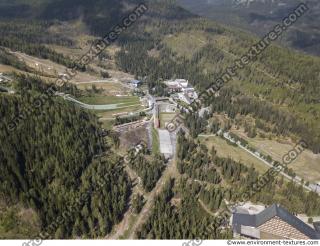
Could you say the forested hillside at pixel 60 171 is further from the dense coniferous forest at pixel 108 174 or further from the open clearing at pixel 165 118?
the open clearing at pixel 165 118

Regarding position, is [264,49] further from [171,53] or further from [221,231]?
[221,231]

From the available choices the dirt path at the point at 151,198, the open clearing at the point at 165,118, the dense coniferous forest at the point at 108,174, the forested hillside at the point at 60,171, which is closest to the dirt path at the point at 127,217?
the dense coniferous forest at the point at 108,174

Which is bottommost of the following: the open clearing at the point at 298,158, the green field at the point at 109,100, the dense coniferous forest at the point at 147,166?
the open clearing at the point at 298,158

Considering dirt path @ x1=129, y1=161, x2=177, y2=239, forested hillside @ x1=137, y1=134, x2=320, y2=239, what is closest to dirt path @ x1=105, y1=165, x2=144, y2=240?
dirt path @ x1=129, y1=161, x2=177, y2=239

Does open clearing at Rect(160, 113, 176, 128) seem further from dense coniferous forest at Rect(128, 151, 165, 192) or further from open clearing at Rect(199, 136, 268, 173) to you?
dense coniferous forest at Rect(128, 151, 165, 192)

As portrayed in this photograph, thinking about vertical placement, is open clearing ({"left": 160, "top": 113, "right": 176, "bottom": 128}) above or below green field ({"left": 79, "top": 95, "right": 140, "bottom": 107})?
below

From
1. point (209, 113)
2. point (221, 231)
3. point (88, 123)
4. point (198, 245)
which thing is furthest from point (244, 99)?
point (198, 245)
